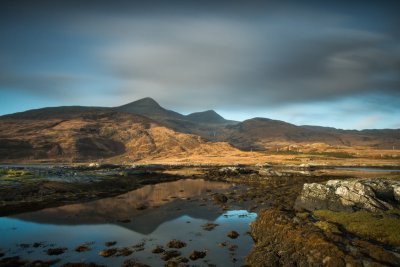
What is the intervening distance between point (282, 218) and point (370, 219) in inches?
284

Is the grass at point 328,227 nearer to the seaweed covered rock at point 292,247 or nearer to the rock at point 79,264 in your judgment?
the seaweed covered rock at point 292,247

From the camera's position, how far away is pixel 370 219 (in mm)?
25250

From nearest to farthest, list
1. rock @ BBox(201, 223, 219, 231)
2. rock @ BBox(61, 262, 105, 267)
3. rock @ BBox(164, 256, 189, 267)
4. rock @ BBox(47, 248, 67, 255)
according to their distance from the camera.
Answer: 1. rock @ BBox(61, 262, 105, 267)
2. rock @ BBox(164, 256, 189, 267)
3. rock @ BBox(47, 248, 67, 255)
4. rock @ BBox(201, 223, 219, 231)

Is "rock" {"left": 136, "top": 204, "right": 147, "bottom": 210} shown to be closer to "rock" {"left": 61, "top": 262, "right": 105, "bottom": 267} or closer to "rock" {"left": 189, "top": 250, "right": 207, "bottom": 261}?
"rock" {"left": 189, "top": 250, "right": 207, "bottom": 261}

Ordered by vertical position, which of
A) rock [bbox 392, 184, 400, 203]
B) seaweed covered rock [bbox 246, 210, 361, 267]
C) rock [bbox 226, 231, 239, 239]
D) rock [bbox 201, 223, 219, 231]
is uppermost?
rock [bbox 392, 184, 400, 203]

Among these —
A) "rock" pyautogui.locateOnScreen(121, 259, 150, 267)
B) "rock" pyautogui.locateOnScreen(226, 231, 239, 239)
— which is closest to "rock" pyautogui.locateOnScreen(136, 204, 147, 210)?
"rock" pyautogui.locateOnScreen(226, 231, 239, 239)

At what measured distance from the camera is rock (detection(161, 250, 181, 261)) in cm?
2343

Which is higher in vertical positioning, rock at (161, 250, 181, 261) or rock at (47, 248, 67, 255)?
rock at (47, 248, 67, 255)

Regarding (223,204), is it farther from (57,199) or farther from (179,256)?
(57,199)

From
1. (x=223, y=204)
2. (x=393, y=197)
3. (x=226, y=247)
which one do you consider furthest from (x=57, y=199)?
(x=393, y=197)

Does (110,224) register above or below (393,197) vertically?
below

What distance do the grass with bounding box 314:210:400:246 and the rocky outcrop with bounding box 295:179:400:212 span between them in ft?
10.8

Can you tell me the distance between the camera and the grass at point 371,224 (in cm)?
2147

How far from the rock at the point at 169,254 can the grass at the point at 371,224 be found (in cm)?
1374
